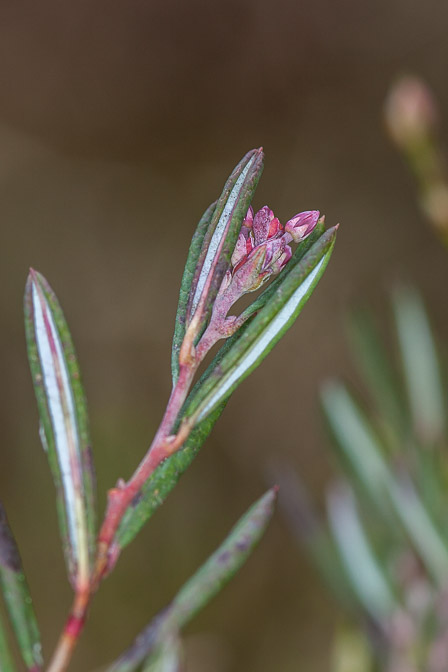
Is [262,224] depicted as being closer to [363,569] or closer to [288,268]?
Result: [288,268]

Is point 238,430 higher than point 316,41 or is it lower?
lower

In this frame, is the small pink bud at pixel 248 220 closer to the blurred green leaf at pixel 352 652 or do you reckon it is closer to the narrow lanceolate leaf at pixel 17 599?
the narrow lanceolate leaf at pixel 17 599

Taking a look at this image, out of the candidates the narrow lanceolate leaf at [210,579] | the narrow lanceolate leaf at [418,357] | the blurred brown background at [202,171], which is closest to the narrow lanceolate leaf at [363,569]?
the narrow lanceolate leaf at [418,357]

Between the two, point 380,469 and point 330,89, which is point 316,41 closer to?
point 330,89

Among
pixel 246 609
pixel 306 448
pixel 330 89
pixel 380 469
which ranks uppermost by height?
pixel 330 89

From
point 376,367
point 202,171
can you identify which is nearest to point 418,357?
point 376,367

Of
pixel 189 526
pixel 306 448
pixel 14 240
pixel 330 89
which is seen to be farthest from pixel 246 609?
pixel 330 89
